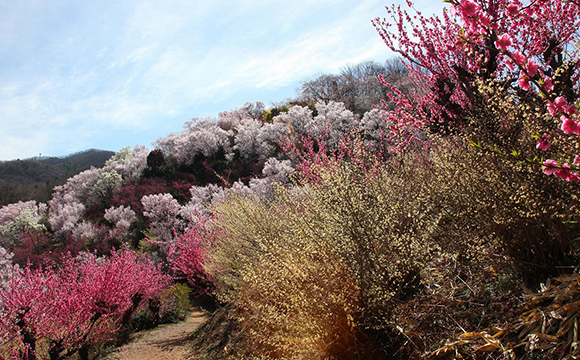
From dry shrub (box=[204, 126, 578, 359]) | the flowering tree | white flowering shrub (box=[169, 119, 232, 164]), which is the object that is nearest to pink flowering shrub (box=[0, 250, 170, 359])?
dry shrub (box=[204, 126, 578, 359])

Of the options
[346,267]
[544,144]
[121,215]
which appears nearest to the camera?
[544,144]

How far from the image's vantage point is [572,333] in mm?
1558

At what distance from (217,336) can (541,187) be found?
480 centimetres

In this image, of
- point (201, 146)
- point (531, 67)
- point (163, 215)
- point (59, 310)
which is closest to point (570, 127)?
point (531, 67)

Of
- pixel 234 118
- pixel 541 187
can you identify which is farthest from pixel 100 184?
pixel 541 187

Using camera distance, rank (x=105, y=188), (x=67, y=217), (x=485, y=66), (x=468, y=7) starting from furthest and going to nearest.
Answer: (x=105, y=188) → (x=67, y=217) → (x=485, y=66) → (x=468, y=7)

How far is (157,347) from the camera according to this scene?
20.8 feet

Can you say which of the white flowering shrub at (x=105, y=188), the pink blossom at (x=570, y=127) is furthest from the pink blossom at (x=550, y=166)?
the white flowering shrub at (x=105, y=188)

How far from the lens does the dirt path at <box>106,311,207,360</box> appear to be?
18.6 feet

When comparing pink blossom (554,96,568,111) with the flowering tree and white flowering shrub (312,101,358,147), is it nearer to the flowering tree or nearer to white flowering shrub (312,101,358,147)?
the flowering tree

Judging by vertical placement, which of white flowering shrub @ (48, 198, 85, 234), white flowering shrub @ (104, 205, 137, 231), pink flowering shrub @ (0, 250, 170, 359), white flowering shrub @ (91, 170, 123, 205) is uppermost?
white flowering shrub @ (91, 170, 123, 205)

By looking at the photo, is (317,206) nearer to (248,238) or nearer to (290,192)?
(290,192)

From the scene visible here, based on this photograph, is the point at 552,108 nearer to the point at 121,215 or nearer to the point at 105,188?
the point at 121,215

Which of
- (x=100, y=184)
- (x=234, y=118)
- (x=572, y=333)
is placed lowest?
(x=572, y=333)
